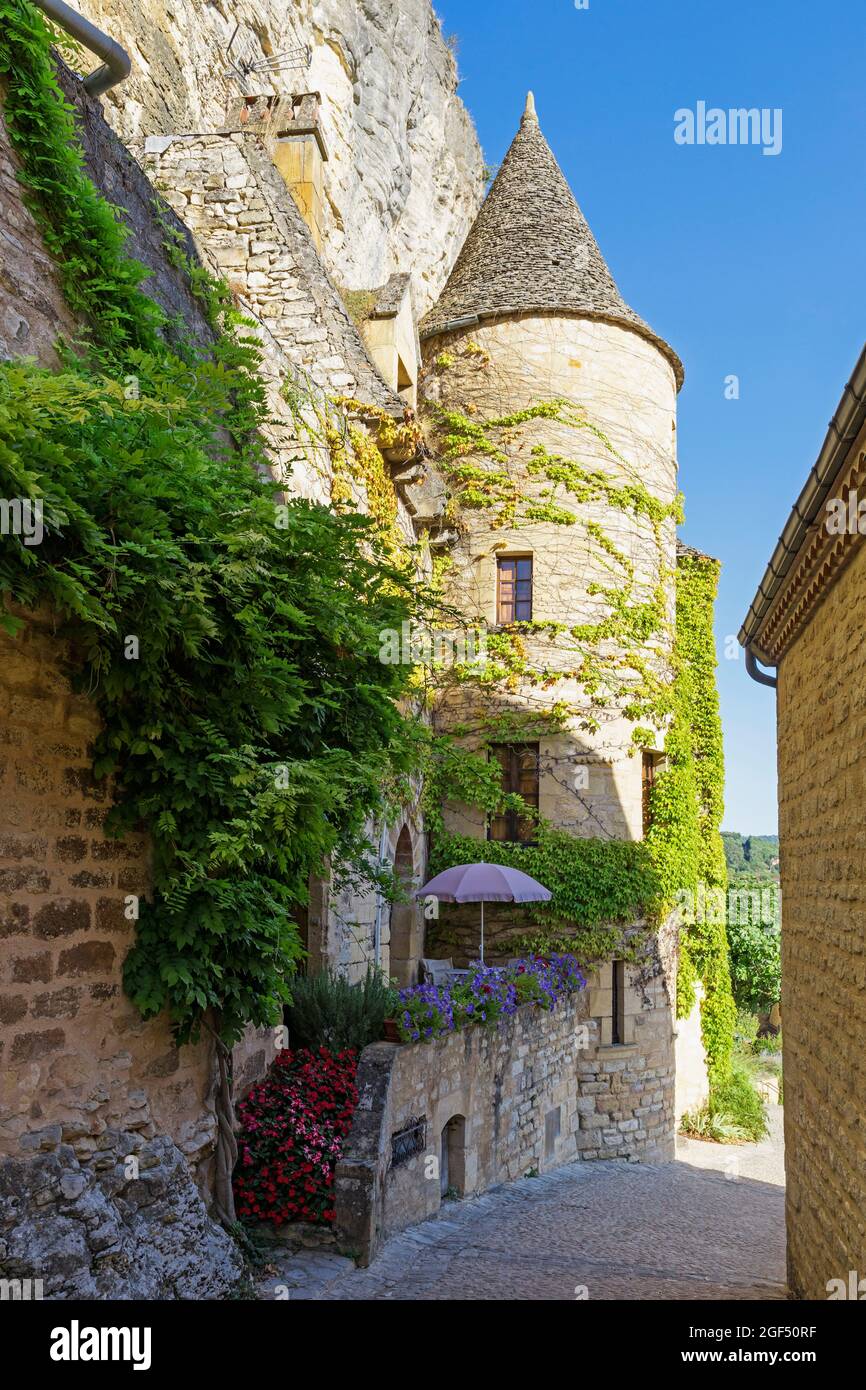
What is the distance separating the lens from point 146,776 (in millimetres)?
4770

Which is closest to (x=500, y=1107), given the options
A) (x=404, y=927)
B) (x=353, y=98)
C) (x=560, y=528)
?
(x=404, y=927)

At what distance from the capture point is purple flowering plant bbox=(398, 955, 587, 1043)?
8.11m

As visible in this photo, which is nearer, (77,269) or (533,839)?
(77,269)

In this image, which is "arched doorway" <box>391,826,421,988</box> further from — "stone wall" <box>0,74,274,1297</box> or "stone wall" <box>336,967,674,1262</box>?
"stone wall" <box>0,74,274,1297</box>

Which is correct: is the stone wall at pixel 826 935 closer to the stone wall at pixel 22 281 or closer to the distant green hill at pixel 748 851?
the stone wall at pixel 22 281

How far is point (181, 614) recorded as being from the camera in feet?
14.3

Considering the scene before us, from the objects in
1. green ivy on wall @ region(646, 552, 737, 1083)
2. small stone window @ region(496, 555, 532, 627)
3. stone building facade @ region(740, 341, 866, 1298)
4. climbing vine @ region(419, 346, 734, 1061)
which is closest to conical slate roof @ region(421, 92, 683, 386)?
climbing vine @ region(419, 346, 734, 1061)

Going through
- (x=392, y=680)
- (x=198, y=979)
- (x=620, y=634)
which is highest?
(x=620, y=634)

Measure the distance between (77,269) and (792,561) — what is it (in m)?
4.00

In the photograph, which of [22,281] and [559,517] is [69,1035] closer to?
[22,281]

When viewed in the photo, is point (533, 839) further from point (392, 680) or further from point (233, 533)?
point (233, 533)

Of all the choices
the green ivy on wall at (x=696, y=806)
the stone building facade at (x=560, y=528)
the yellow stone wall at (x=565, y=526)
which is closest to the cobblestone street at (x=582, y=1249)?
the stone building facade at (x=560, y=528)

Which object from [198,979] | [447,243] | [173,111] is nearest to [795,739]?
[198,979]

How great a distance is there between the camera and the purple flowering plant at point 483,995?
26.6 ft
